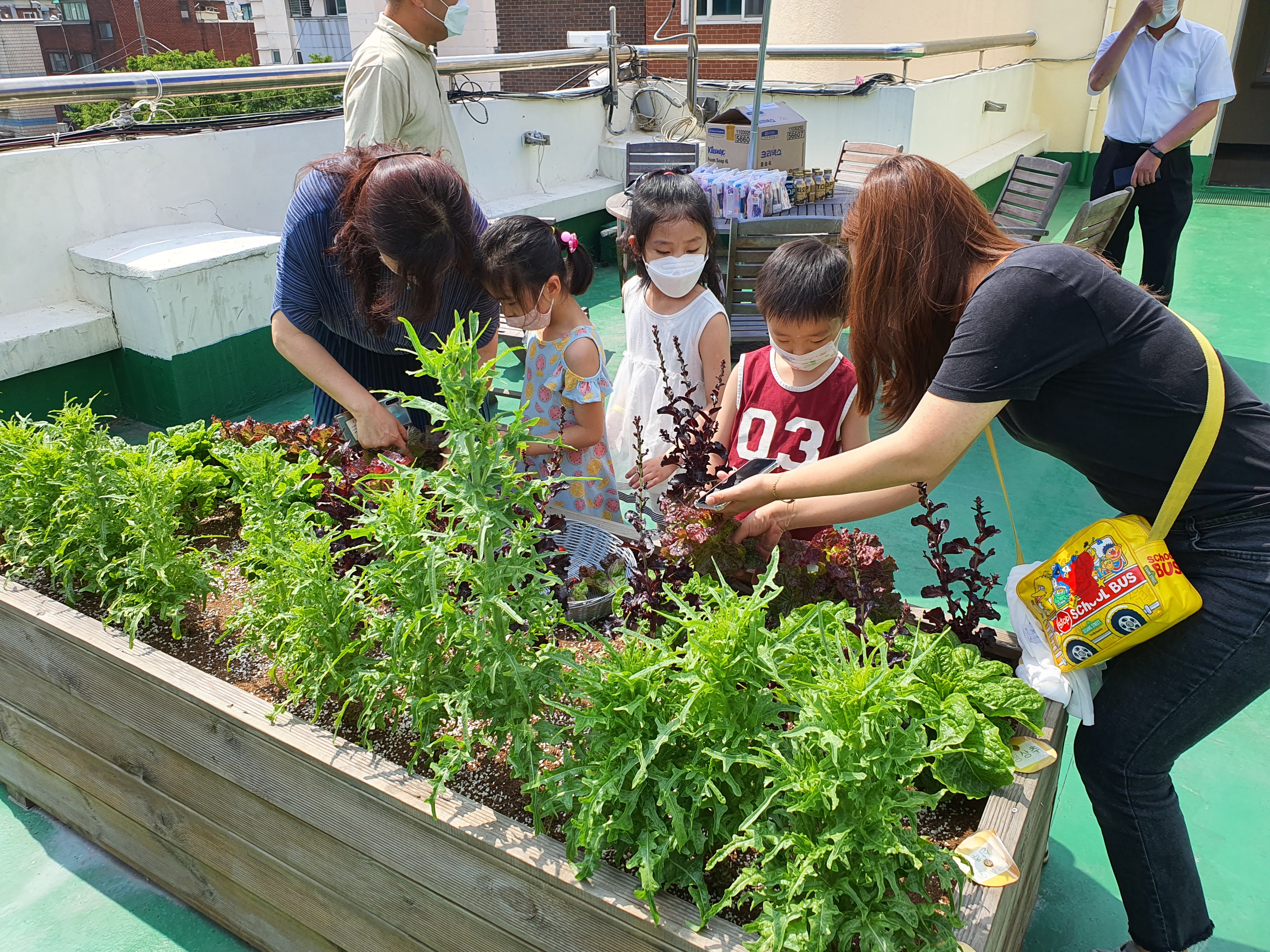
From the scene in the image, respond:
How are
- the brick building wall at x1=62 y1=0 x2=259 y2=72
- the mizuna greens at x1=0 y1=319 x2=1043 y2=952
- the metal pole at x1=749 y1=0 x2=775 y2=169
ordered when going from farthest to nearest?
the brick building wall at x1=62 y1=0 x2=259 y2=72 → the metal pole at x1=749 y1=0 x2=775 y2=169 → the mizuna greens at x1=0 y1=319 x2=1043 y2=952

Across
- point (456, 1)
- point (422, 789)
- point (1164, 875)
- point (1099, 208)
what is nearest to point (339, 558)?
point (422, 789)

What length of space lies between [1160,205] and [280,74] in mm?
4663

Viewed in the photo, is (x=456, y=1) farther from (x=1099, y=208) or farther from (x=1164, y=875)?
(x=1164, y=875)

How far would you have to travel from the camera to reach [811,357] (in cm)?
224

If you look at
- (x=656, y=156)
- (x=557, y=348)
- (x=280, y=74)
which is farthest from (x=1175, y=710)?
(x=656, y=156)

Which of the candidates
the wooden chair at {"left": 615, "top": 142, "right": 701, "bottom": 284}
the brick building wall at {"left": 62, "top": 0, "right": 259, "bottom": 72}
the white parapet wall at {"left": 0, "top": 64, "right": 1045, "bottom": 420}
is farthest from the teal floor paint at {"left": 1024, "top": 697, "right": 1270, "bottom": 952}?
the brick building wall at {"left": 62, "top": 0, "right": 259, "bottom": 72}

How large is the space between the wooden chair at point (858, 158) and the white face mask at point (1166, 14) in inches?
62.4

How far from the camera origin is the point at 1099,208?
396 centimetres

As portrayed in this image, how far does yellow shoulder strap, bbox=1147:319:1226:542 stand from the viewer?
1.42 m

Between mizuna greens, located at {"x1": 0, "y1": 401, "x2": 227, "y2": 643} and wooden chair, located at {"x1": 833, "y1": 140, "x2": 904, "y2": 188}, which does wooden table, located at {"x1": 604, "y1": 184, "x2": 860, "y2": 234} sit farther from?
mizuna greens, located at {"x1": 0, "y1": 401, "x2": 227, "y2": 643}

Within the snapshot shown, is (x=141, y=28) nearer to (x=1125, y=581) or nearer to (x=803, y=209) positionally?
(x=803, y=209)

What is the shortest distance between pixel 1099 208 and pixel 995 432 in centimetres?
115

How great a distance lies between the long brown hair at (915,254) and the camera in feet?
4.98

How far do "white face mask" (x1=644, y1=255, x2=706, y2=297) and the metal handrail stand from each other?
243 centimetres
